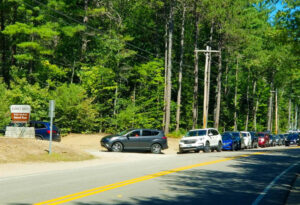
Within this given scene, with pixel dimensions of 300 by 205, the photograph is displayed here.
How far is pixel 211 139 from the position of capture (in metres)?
31.3

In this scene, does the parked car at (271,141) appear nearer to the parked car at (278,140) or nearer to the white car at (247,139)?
the parked car at (278,140)

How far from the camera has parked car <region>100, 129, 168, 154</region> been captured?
28.1 m

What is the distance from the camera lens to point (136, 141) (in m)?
→ 28.4

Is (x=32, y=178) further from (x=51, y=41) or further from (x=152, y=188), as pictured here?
(x=51, y=41)

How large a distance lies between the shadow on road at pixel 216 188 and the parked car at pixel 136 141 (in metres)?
11.7

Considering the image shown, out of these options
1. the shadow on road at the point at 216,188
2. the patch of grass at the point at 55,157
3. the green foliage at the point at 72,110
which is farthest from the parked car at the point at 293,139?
the shadow on road at the point at 216,188

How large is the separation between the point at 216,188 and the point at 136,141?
54.9ft

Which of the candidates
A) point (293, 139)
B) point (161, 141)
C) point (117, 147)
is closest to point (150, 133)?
point (161, 141)

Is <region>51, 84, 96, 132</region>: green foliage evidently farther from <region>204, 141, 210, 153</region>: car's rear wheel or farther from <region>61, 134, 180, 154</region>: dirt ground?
<region>204, 141, 210, 153</region>: car's rear wheel

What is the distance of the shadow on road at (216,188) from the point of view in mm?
9773

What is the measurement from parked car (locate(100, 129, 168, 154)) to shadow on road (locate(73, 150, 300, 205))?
11.7 m

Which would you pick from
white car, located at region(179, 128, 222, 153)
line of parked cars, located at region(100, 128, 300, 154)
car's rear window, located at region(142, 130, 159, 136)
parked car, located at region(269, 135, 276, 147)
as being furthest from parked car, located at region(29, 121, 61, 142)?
parked car, located at region(269, 135, 276, 147)

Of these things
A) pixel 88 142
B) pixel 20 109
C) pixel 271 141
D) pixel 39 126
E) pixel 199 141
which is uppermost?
pixel 20 109

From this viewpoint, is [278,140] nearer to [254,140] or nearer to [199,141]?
[254,140]
